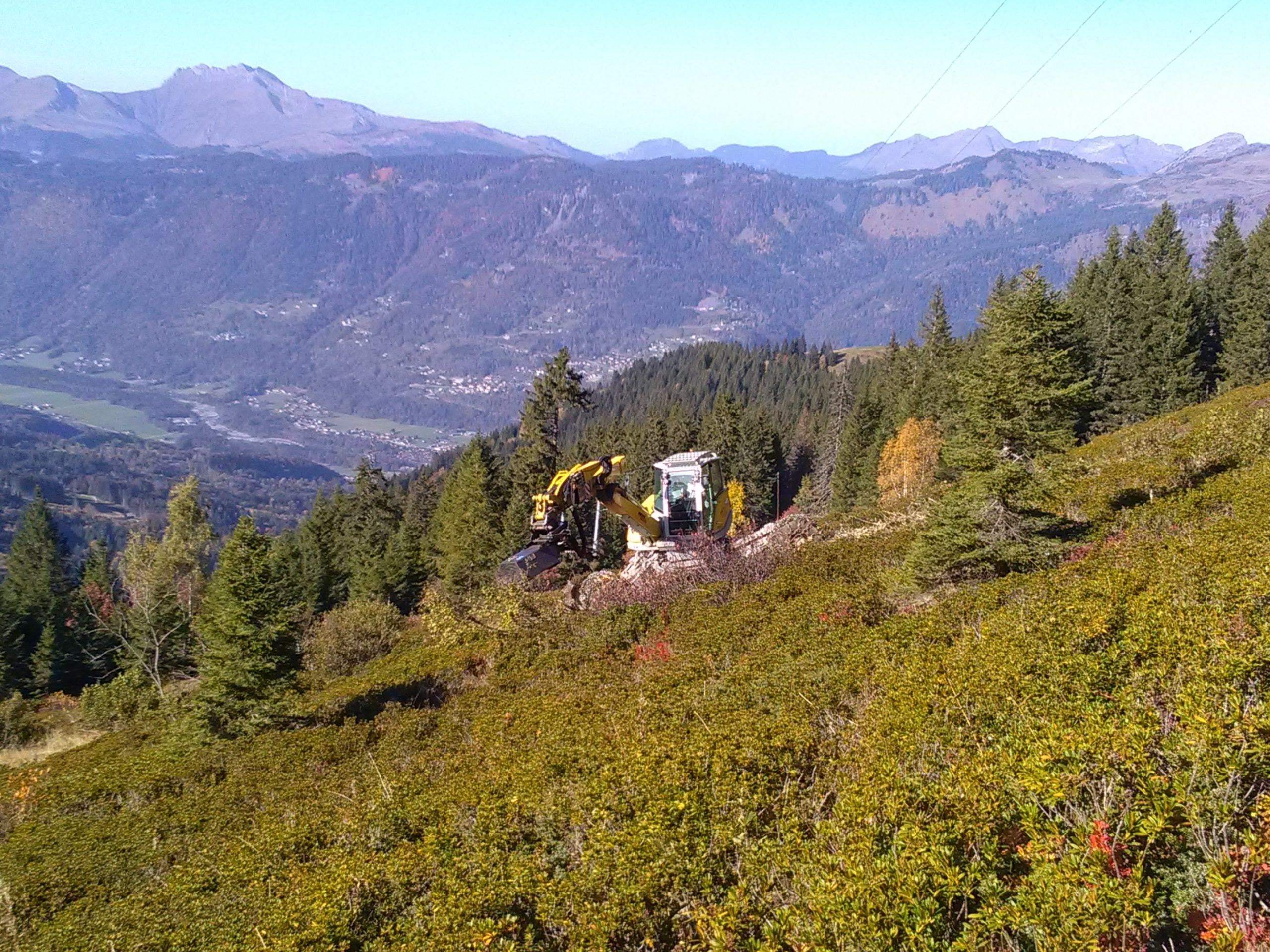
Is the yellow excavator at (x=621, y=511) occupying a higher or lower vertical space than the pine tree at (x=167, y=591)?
higher

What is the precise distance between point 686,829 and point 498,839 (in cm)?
255

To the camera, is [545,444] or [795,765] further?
[545,444]

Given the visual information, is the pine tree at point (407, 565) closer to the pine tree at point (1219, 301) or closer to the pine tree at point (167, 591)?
the pine tree at point (167, 591)

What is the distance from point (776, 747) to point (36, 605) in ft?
202

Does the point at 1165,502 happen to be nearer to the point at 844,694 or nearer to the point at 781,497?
the point at 844,694

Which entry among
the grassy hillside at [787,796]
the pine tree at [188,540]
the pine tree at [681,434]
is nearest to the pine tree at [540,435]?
the pine tree at [188,540]

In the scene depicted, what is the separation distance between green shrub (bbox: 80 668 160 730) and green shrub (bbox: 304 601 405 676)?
567 cm

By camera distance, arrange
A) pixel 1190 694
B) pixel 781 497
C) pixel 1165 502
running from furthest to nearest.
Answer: pixel 781 497 < pixel 1165 502 < pixel 1190 694

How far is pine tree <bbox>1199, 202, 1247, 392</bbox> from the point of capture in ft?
179

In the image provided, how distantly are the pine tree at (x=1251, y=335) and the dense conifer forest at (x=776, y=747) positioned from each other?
893 inches

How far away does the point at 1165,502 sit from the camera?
18.2 metres

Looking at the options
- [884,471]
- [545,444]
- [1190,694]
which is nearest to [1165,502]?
[1190,694]

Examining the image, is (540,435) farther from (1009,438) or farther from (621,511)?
(1009,438)

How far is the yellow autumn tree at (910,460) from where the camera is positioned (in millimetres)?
52000
